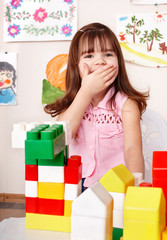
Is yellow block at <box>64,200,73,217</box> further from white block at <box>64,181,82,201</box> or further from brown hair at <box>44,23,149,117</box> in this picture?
brown hair at <box>44,23,149,117</box>

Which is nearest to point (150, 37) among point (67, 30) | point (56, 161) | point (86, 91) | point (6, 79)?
point (67, 30)

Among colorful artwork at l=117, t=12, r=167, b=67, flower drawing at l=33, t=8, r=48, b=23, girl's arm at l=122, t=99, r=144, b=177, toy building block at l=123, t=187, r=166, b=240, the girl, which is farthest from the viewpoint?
flower drawing at l=33, t=8, r=48, b=23

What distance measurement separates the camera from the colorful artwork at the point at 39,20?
1469 mm

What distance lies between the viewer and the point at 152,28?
4.60ft

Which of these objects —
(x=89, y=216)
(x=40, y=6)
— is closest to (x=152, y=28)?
(x=40, y=6)

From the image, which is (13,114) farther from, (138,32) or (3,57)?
(138,32)

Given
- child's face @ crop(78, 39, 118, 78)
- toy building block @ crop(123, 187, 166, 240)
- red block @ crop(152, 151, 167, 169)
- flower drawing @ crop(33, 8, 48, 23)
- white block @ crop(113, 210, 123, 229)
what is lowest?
white block @ crop(113, 210, 123, 229)

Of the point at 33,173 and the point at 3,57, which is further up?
the point at 3,57

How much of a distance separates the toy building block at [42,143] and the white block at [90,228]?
10 centimetres

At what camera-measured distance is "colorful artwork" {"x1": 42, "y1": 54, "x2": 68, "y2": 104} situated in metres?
1.51

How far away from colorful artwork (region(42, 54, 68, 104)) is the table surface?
3.60 ft

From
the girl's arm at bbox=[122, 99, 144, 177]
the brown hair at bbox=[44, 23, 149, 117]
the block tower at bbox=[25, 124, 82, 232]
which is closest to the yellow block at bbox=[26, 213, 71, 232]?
the block tower at bbox=[25, 124, 82, 232]

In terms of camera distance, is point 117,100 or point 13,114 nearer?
point 117,100

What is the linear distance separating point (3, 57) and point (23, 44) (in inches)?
5.2
